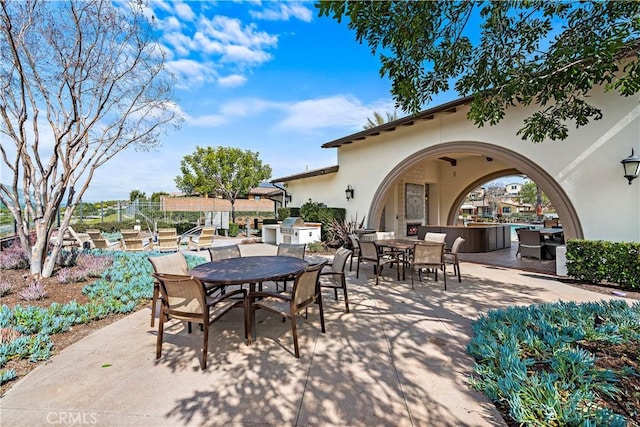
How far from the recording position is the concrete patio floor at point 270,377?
2.09 meters

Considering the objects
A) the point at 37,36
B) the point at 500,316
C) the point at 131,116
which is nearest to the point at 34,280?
the point at 131,116

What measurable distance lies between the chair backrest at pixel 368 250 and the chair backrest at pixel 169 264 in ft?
12.0

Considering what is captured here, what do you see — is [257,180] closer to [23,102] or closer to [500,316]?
[23,102]

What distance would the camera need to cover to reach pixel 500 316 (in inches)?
140

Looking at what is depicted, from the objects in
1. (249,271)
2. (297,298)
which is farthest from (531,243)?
(249,271)

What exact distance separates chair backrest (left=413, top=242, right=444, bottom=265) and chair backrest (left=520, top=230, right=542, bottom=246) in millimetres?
5042

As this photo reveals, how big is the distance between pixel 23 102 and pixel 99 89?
4.14ft

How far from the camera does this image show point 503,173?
37.6 feet

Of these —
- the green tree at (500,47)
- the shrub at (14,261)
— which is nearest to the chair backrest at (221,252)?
the green tree at (500,47)

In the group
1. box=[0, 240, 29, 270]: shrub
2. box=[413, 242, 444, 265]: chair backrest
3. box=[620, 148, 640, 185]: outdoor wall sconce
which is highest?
box=[620, 148, 640, 185]: outdoor wall sconce

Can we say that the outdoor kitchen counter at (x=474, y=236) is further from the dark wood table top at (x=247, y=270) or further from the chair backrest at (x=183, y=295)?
the chair backrest at (x=183, y=295)

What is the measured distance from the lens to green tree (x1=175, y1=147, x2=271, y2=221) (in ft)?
71.7

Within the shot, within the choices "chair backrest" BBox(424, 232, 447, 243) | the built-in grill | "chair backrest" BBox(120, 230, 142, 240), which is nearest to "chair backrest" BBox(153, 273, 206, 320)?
"chair backrest" BBox(424, 232, 447, 243)

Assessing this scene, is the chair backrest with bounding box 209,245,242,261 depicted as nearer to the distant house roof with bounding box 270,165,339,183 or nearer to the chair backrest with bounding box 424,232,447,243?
the chair backrest with bounding box 424,232,447,243
